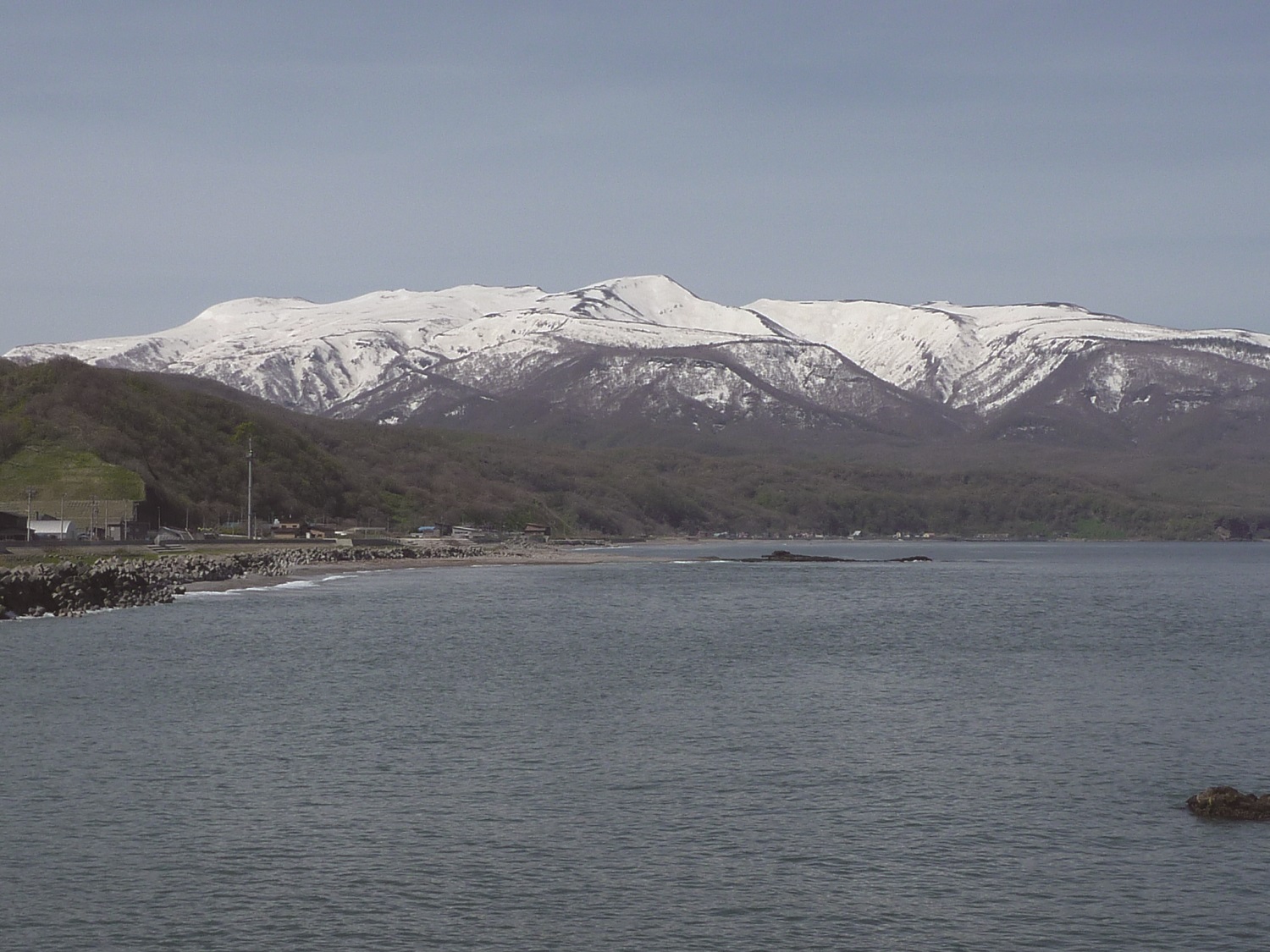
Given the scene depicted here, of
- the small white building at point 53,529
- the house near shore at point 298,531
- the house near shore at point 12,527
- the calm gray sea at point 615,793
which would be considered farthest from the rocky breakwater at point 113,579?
the house near shore at point 298,531

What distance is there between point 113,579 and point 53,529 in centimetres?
5254

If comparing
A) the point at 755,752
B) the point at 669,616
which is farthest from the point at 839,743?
the point at 669,616

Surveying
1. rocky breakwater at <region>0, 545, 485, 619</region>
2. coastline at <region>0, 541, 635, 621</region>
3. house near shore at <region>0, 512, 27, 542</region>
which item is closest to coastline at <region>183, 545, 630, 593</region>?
coastline at <region>0, 541, 635, 621</region>

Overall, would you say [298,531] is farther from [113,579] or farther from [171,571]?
[113,579]

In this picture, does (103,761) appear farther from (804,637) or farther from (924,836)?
(804,637)

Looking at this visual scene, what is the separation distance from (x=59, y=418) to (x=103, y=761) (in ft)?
534

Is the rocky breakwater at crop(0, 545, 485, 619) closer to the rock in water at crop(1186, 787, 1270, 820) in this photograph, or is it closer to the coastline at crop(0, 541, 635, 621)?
the coastline at crop(0, 541, 635, 621)

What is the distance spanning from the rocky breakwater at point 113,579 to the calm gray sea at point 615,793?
26.0ft

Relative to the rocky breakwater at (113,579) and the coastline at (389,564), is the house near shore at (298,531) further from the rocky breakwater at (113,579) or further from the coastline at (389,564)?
the rocky breakwater at (113,579)

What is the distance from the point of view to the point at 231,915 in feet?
70.3

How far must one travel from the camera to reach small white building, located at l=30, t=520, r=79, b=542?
12381 centimetres

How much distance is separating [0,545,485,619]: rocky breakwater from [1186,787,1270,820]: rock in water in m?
57.2

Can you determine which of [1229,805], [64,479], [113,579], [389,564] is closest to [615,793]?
[1229,805]

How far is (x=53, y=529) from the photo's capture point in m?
127
